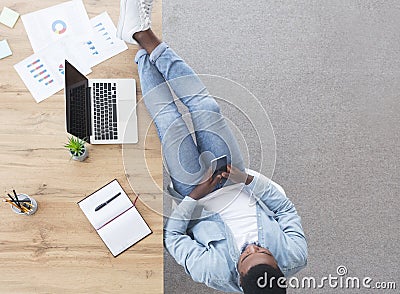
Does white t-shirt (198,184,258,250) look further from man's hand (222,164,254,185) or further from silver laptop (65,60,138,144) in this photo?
silver laptop (65,60,138,144)

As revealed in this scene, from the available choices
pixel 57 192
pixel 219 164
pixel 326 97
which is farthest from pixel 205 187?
pixel 326 97

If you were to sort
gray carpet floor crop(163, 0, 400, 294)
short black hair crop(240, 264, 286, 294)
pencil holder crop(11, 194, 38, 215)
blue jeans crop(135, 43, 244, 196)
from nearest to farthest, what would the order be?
short black hair crop(240, 264, 286, 294) < pencil holder crop(11, 194, 38, 215) < blue jeans crop(135, 43, 244, 196) < gray carpet floor crop(163, 0, 400, 294)

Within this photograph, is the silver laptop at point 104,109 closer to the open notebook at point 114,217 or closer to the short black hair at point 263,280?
the open notebook at point 114,217

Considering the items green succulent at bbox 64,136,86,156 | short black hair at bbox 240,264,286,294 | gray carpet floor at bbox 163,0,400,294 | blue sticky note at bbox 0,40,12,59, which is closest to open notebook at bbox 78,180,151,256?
green succulent at bbox 64,136,86,156

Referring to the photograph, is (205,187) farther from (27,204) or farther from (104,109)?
(27,204)

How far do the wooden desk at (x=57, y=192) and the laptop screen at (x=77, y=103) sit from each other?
0.18 feet

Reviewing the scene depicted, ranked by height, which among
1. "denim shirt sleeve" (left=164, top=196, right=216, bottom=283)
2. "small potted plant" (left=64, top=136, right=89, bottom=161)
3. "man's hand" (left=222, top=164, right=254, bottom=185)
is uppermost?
"small potted plant" (left=64, top=136, right=89, bottom=161)

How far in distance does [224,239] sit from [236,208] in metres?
0.11

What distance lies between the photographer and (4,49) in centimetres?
143

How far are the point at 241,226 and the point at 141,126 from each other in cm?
43

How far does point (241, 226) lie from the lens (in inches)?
57.7

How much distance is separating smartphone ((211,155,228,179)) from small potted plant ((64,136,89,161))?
15.7 inches

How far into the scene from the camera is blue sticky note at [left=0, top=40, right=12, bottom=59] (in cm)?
143

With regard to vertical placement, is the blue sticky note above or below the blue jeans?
above
